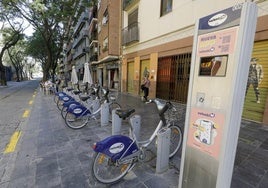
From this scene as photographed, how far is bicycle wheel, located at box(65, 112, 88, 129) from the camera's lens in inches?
195

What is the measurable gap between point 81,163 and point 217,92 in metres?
2.64

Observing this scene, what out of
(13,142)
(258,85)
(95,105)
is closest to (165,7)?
(258,85)

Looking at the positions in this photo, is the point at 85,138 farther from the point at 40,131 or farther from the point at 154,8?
the point at 154,8

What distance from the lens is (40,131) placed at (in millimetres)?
4801

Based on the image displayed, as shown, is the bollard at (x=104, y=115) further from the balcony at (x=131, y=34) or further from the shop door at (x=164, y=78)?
the balcony at (x=131, y=34)

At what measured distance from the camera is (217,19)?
1615 mm

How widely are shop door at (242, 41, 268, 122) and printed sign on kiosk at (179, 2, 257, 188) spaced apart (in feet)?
14.8

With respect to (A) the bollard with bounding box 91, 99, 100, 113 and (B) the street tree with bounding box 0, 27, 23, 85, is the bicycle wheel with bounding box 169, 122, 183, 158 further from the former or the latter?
(B) the street tree with bounding box 0, 27, 23, 85

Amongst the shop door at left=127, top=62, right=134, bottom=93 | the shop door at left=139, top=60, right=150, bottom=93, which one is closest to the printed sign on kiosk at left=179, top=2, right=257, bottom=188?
the shop door at left=139, top=60, right=150, bottom=93

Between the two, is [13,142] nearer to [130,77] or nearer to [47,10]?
[130,77]

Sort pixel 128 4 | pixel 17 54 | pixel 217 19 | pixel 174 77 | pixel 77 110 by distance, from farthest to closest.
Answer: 1. pixel 17 54
2. pixel 128 4
3. pixel 174 77
4. pixel 77 110
5. pixel 217 19

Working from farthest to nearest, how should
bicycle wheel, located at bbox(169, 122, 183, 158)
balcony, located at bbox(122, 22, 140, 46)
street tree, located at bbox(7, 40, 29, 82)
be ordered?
street tree, located at bbox(7, 40, 29, 82) → balcony, located at bbox(122, 22, 140, 46) → bicycle wheel, located at bbox(169, 122, 183, 158)

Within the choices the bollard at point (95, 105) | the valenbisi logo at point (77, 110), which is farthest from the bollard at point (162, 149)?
the bollard at point (95, 105)

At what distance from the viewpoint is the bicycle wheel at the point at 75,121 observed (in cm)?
496
